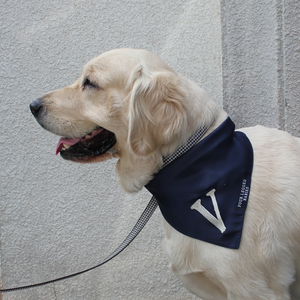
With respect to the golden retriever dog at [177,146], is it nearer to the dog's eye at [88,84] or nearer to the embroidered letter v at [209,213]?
the dog's eye at [88,84]

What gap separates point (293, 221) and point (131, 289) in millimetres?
1941

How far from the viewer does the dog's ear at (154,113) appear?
165 centimetres

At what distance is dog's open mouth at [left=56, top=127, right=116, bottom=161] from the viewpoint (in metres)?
1.94

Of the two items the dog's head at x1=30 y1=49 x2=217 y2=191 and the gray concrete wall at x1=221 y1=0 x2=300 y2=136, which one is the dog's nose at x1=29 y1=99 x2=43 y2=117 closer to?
the dog's head at x1=30 y1=49 x2=217 y2=191

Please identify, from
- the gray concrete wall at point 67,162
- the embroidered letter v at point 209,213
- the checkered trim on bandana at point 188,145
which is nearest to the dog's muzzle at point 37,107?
the checkered trim on bandana at point 188,145

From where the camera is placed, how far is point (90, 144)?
6.47 feet

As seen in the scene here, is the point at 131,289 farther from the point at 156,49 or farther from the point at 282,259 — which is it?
the point at 156,49

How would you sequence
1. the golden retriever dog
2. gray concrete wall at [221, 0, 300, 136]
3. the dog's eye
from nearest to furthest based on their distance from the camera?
the golden retriever dog
the dog's eye
gray concrete wall at [221, 0, 300, 136]

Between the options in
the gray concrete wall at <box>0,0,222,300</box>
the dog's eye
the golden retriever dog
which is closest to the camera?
the golden retriever dog

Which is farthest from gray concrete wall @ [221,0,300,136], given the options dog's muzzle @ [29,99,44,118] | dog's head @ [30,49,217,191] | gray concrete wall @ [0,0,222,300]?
dog's muzzle @ [29,99,44,118]

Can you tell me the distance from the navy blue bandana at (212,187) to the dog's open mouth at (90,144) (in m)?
0.42

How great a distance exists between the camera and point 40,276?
9.87ft

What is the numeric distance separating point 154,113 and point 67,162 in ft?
5.29

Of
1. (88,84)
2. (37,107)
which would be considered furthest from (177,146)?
(37,107)
